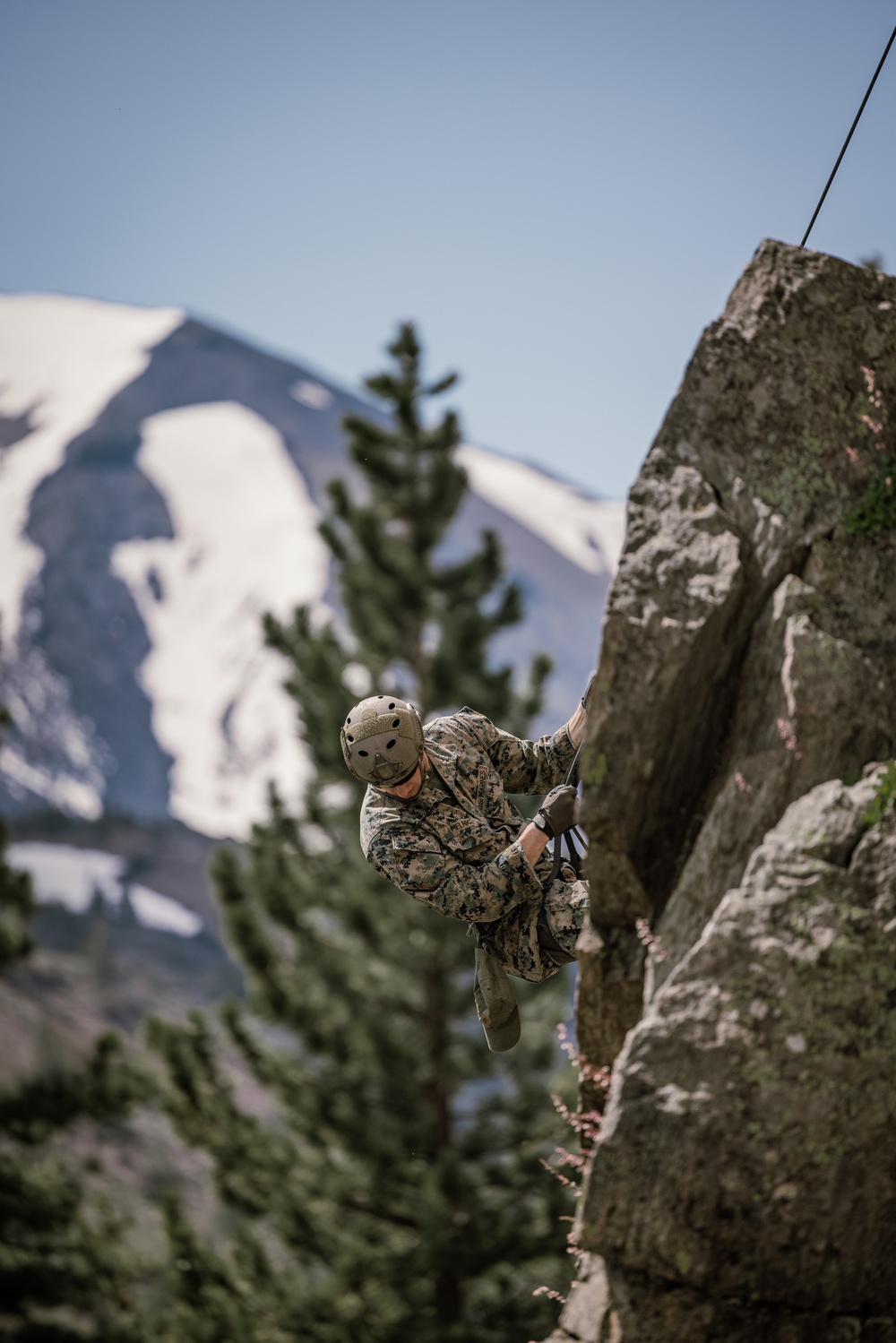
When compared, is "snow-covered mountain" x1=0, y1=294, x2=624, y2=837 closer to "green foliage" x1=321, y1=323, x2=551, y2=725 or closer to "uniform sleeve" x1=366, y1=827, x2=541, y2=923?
"green foliage" x1=321, y1=323, x2=551, y2=725

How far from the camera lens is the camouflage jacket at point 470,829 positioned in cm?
495

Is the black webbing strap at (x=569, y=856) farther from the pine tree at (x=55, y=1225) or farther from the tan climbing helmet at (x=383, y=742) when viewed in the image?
the pine tree at (x=55, y=1225)

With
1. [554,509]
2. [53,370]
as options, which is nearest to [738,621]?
[554,509]

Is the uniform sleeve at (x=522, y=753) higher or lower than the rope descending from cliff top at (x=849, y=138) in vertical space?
lower

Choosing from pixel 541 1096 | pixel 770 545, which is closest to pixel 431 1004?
pixel 541 1096

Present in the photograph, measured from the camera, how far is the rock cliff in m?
3.93

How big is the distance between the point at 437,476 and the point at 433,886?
11.5 metres

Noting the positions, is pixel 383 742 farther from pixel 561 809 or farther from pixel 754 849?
pixel 754 849

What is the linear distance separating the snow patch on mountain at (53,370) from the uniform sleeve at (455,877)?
308ft

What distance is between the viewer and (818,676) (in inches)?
168

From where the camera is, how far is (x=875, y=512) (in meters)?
4.57

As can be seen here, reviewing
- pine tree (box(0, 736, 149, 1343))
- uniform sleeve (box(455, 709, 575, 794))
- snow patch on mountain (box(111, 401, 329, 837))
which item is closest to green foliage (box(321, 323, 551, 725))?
pine tree (box(0, 736, 149, 1343))

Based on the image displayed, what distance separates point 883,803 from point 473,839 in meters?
1.85

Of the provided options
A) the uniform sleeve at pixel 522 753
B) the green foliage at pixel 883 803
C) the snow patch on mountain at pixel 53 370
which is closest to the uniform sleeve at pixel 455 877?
the uniform sleeve at pixel 522 753
